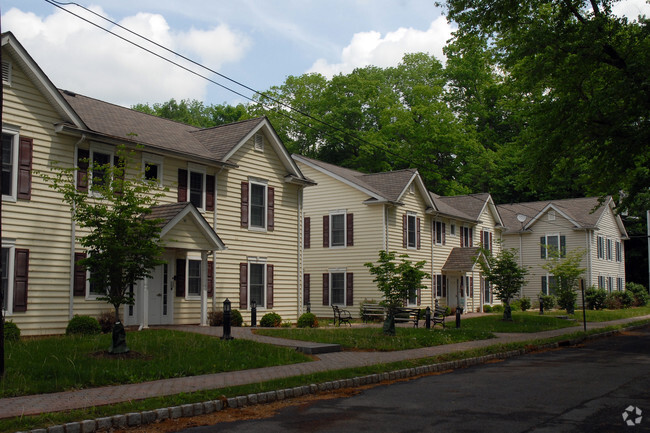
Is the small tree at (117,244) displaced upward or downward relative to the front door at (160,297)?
upward

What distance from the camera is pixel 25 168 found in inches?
677

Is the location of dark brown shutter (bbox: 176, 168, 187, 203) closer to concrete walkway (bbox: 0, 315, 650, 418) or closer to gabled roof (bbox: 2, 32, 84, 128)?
gabled roof (bbox: 2, 32, 84, 128)

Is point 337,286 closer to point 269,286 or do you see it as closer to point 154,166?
point 269,286

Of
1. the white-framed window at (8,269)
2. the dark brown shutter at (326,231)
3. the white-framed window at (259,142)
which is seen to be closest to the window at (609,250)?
the dark brown shutter at (326,231)

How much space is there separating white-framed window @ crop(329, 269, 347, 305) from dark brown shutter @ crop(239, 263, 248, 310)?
9.89m

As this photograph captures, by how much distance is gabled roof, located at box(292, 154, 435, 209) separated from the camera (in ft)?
107

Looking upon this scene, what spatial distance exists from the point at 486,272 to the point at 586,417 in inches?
840

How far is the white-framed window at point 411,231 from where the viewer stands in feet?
114

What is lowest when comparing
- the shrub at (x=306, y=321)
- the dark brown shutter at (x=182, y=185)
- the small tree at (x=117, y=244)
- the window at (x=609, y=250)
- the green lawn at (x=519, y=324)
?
the green lawn at (x=519, y=324)

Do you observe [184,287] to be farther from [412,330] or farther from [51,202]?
[412,330]

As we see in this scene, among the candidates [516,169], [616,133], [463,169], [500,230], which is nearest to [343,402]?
[616,133]

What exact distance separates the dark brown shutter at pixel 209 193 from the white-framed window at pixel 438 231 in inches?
732

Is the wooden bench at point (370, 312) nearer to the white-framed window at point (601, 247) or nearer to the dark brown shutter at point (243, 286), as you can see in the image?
the dark brown shutter at point (243, 286)

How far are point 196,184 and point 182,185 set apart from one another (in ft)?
2.60
